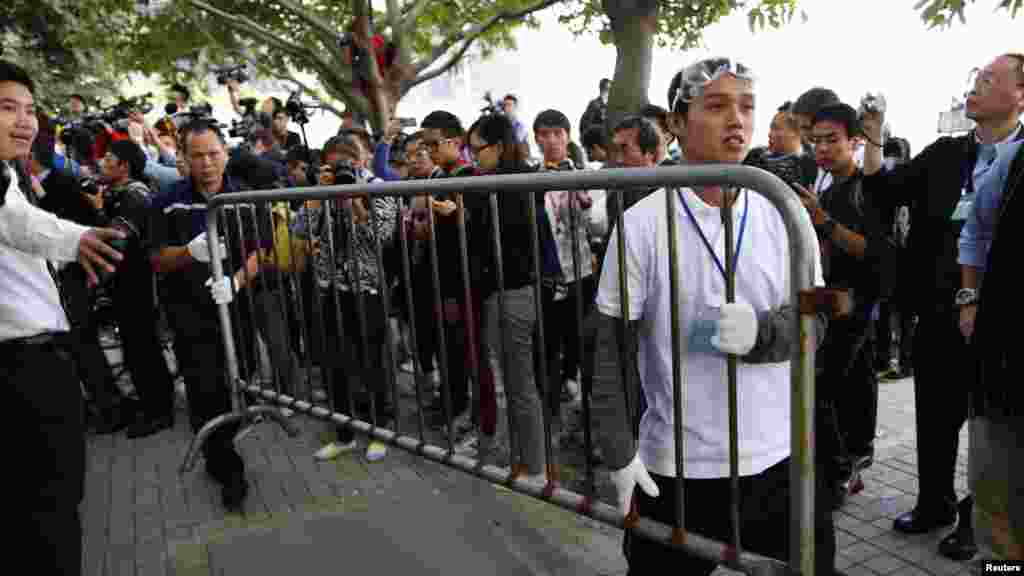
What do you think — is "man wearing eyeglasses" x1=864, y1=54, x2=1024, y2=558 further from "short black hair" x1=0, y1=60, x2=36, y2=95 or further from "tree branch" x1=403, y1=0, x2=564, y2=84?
"tree branch" x1=403, y1=0, x2=564, y2=84

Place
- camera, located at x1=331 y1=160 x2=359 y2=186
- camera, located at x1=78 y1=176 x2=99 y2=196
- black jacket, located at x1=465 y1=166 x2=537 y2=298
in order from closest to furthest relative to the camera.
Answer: black jacket, located at x1=465 y1=166 x2=537 y2=298 → camera, located at x1=331 y1=160 x2=359 y2=186 → camera, located at x1=78 y1=176 x2=99 y2=196

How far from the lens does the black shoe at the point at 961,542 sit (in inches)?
115

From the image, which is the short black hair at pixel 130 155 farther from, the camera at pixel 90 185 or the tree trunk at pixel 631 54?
the tree trunk at pixel 631 54

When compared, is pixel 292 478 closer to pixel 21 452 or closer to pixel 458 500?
pixel 458 500

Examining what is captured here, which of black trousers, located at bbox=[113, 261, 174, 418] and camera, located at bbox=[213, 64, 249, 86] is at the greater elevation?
camera, located at bbox=[213, 64, 249, 86]

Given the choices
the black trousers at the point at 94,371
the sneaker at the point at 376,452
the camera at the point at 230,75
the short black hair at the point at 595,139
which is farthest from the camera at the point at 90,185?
the short black hair at the point at 595,139

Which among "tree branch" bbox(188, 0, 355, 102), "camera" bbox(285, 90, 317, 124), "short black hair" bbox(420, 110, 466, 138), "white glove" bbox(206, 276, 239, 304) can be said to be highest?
"tree branch" bbox(188, 0, 355, 102)

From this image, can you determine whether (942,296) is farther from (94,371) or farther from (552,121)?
(94,371)

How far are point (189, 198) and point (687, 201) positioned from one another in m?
3.29

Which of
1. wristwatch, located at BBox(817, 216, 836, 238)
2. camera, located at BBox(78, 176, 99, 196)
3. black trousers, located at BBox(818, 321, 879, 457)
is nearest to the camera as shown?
wristwatch, located at BBox(817, 216, 836, 238)

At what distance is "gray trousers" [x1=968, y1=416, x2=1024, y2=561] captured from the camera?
2.10m

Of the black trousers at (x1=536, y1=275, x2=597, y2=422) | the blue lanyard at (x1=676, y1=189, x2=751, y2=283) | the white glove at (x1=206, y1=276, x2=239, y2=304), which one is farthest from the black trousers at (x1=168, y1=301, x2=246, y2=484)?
the blue lanyard at (x1=676, y1=189, x2=751, y2=283)

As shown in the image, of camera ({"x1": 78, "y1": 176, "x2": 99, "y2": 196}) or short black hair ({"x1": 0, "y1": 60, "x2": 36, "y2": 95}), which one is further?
camera ({"x1": 78, "y1": 176, "x2": 99, "y2": 196})

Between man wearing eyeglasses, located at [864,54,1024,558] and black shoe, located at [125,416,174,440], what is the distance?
16.2 feet
